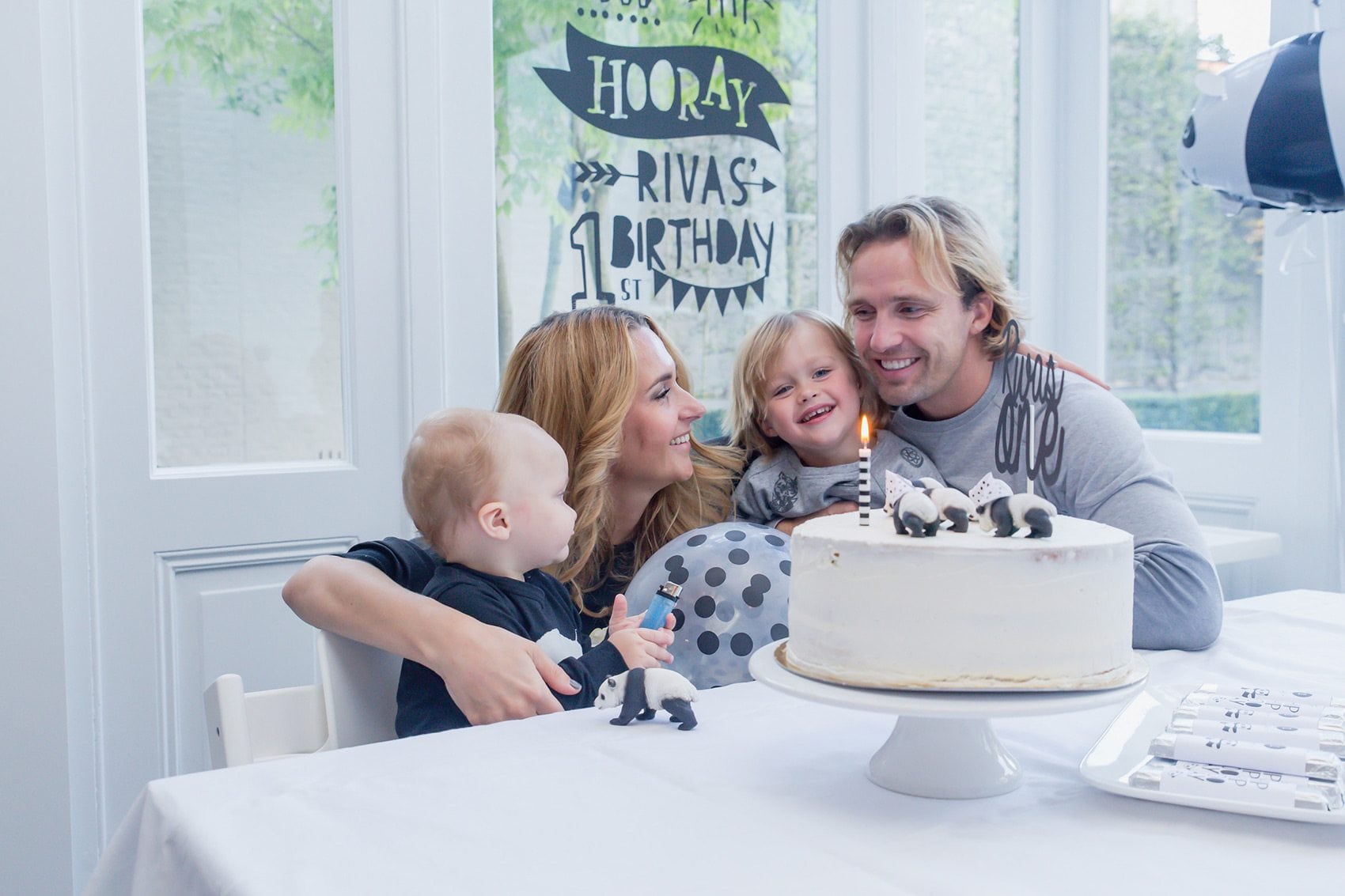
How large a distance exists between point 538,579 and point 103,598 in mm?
977

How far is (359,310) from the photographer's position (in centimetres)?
223

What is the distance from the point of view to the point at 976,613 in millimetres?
781

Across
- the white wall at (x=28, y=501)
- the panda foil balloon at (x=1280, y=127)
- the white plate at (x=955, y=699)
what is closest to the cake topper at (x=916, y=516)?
the white plate at (x=955, y=699)

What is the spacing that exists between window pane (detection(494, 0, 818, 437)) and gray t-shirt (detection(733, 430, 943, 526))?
713 mm

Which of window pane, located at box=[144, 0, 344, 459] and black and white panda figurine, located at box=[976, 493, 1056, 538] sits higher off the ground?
window pane, located at box=[144, 0, 344, 459]

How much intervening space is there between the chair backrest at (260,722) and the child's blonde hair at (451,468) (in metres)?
0.25

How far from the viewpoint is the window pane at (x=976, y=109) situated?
10.1 feet

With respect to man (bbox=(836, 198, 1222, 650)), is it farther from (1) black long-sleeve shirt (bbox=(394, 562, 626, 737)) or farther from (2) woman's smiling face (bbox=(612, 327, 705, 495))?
(1) black long-sleeve shirt (bbox=(394, 562, 626, 737))

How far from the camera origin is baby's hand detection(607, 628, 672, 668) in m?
1.15

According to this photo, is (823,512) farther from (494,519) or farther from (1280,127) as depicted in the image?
(1280,127)

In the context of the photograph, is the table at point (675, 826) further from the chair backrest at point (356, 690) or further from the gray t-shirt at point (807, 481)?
the gray t-shirt at point (807, 481)

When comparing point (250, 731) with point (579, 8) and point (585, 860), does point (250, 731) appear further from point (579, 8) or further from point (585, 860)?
point (579, 8)

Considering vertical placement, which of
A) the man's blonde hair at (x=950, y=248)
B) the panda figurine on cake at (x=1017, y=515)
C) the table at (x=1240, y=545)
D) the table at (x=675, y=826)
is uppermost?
the man's blonde hair at (x=950, y=248)

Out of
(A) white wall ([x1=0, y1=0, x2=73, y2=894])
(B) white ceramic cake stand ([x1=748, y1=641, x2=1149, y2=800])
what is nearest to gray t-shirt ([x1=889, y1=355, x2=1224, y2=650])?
(B) white ceramic cake stand ([x1=748, y1=641, x2=1149, y2=800])
